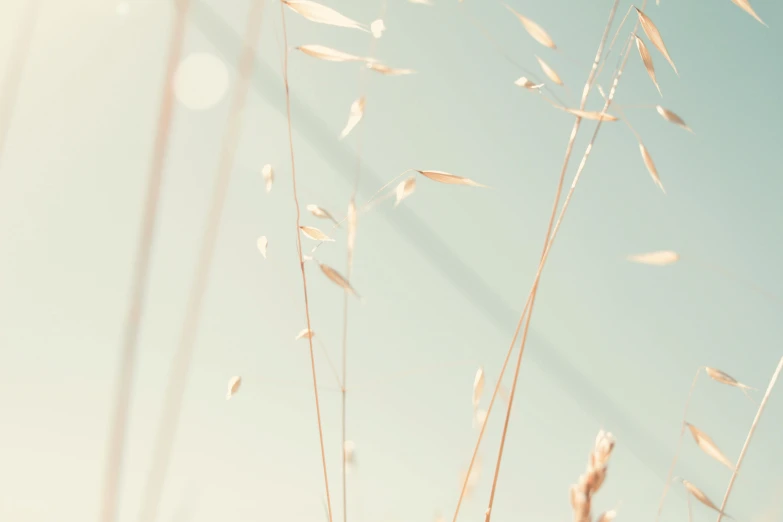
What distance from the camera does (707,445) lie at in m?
0.88

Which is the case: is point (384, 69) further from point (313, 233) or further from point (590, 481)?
point (590, 481)

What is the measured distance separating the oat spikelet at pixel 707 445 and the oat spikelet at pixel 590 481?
12.3 inches

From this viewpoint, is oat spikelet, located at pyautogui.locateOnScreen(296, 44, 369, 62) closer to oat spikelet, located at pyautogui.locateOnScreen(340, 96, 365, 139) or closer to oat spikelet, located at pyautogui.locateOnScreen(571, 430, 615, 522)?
oat spikelet, located at pyautogui.locateOnScreen(340, 96, 365, 139)

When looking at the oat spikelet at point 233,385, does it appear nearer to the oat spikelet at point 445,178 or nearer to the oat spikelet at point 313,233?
the oat spikelet at point 313,233

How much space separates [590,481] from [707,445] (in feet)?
1.25

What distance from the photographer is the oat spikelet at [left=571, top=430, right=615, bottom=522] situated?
1.95 ft

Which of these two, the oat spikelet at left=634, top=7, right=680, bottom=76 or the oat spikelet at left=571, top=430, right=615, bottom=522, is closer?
the oat spikelet at left=571, top=430, right=615, bottom=522

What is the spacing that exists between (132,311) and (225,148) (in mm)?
197

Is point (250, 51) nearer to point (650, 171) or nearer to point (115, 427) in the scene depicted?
point (115, 427)

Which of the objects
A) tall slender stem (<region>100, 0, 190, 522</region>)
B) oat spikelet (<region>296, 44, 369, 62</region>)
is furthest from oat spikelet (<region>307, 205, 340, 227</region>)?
tall slender stem (<region>100, 0, 190, 522</region>)

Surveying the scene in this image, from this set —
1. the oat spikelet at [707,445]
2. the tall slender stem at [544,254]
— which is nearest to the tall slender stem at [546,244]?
the tall slender stem at [544,254]

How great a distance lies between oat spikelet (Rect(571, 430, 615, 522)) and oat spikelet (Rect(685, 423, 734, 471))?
31cm

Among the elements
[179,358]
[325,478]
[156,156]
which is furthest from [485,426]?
[156,156]

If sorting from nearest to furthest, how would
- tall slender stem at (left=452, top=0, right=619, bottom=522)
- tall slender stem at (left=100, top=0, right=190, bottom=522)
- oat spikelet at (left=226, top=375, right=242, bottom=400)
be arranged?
tall slender stem at (left=100, top=0, right=190, bottom=522), tall slender stem at (left=452, top=0, right=619, bottom=522), oat spikelet at (left=226, top=375, right=242, bottom=400)
